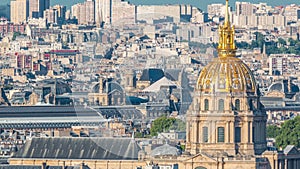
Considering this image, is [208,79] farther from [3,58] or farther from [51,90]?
[3,58]

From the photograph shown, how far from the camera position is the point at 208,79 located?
59.6 meters

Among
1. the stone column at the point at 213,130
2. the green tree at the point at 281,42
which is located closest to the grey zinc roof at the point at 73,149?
the stone column at the point at 213,130

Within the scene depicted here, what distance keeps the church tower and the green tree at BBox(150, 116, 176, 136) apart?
185 centimetres

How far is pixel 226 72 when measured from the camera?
2363 inches

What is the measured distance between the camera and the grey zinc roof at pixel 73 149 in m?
61.1

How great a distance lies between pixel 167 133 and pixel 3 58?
94.4 metres

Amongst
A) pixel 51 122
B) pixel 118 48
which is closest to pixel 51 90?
pixel 51 122

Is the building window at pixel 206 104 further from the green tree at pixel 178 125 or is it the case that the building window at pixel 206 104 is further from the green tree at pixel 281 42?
the green tree at pixel 281 42

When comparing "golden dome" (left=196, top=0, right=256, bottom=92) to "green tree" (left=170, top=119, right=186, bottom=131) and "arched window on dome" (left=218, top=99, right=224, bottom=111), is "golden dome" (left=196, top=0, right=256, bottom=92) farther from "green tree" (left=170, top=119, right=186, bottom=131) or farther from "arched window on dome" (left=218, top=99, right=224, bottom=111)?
"green tree" (left=170, top=119, right=186, bottom=131)

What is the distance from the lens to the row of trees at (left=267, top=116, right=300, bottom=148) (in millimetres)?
69500

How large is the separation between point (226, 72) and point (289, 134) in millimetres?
12764

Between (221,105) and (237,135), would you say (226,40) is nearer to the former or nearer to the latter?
(221,105)

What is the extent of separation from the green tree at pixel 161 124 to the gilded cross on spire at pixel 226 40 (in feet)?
7.34

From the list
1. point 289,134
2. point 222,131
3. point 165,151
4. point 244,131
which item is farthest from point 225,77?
point 289,134
